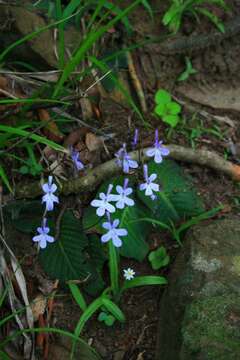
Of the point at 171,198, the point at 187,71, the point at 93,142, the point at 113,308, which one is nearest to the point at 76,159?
the point at 93,142

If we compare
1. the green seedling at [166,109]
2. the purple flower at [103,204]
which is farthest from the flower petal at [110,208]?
the green seedling at [166,109]

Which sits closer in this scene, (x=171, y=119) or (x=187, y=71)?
(x=171, y=119)

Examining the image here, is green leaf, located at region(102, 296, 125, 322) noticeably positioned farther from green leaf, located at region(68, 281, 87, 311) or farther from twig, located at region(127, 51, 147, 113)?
twig, located at region(127, 51, 147, 113)

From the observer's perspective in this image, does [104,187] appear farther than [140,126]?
No

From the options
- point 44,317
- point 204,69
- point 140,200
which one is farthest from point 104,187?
point 204,69

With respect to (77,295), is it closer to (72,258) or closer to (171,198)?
(72,258)

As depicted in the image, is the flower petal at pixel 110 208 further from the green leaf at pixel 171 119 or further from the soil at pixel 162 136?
the green leaf at pixel 171 119

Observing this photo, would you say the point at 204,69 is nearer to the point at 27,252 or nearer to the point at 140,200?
the point at 140,200

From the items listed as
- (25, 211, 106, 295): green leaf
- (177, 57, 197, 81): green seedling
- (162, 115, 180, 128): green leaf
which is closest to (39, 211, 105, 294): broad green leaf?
(25, 211, 106, 295): green leaf
